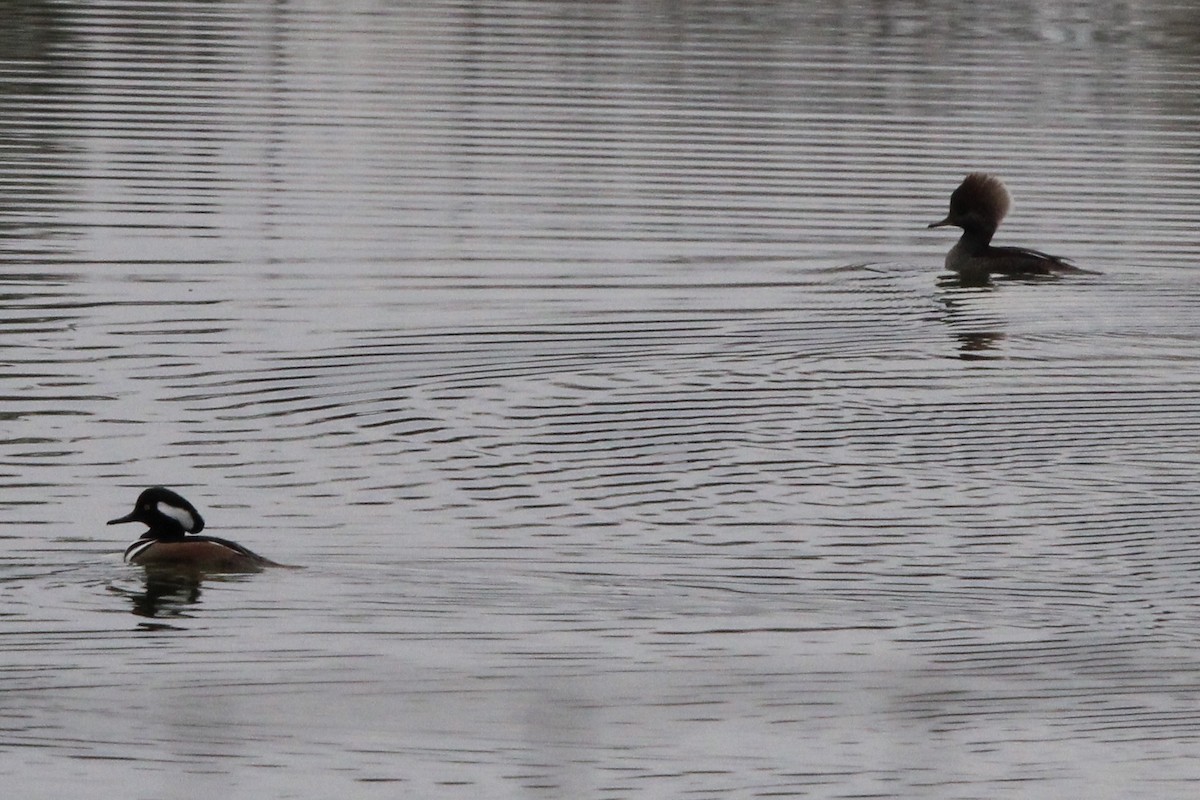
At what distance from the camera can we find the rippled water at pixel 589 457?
7738 millimetres

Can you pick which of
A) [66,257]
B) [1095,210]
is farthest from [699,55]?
[66,257]

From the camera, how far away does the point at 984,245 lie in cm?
1753

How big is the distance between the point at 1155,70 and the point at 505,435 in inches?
849

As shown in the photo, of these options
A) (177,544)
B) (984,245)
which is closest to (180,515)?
(177,544)

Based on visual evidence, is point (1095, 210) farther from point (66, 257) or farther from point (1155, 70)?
point (1155, 70)

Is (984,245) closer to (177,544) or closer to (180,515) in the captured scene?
(180,515)

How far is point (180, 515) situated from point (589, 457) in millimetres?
2244

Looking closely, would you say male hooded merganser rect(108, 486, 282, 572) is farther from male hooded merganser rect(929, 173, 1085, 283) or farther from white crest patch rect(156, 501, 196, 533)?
male hooded merganser rect(929, 173, 1085, 283)

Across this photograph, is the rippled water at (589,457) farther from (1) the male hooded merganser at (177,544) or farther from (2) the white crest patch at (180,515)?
(2) the white crest patch at (180,515)

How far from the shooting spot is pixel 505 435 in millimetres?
11594

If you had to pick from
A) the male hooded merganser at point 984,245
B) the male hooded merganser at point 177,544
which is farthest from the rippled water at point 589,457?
the male hooded merganser at point 984,245

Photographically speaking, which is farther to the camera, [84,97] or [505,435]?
[84,97]

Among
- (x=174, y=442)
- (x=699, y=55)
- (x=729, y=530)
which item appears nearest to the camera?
(x=729, y=530)

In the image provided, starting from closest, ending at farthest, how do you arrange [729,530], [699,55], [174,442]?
[729,530] < [174,442] < [699,55]
